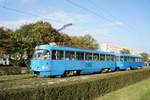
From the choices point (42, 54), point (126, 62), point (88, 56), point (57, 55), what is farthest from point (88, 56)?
point (126, 62)

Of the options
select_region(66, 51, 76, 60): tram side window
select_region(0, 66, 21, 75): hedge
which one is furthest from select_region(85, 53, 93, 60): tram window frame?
select_region(0, 66, 21, 75): hedge

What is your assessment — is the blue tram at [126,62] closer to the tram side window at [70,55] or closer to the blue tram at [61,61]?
the blue tram at [61,61]

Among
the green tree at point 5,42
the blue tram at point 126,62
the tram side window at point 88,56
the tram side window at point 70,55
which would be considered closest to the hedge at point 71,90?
the tram side window at point 70,55

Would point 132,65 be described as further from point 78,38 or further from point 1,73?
point 78,38

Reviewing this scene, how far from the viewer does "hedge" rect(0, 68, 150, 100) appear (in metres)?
10.0

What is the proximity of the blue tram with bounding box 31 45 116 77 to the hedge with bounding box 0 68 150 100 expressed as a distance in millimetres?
6634

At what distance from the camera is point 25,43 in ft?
159

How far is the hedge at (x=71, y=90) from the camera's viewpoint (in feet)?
32.8

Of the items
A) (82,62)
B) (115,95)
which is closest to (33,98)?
(115,95)

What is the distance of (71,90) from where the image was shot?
13.5 meters

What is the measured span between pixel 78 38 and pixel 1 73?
69.3 meters

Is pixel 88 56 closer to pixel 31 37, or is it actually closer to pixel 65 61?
pixel 65 61

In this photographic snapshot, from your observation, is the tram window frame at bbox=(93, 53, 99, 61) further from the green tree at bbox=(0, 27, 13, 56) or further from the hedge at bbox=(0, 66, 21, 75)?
the green tree at bbox=(0, 27, 13, 56)

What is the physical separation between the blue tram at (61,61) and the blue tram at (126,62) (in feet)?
39.6
